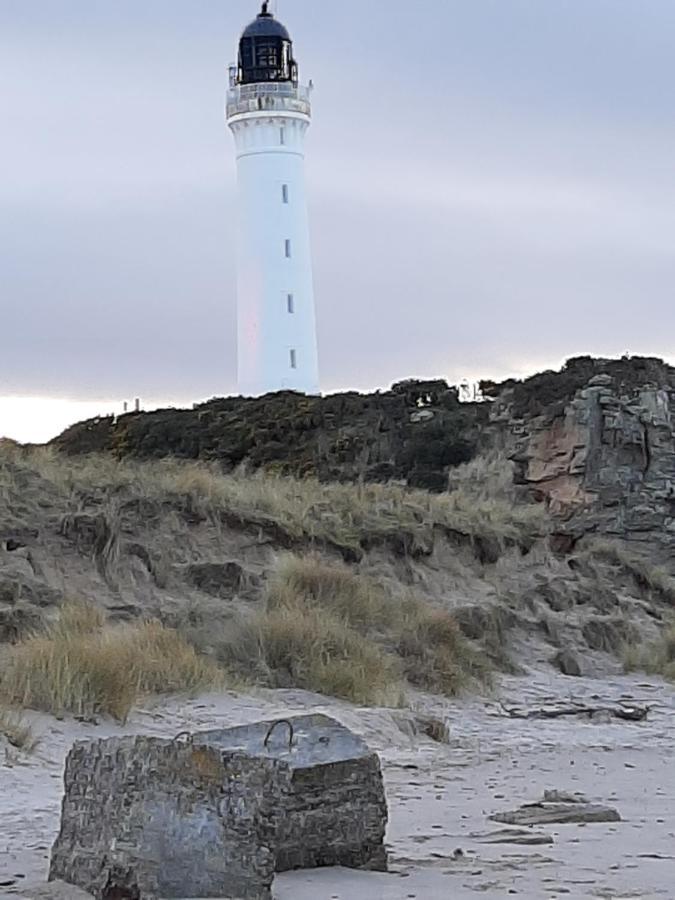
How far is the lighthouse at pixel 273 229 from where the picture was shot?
3641 centimetres

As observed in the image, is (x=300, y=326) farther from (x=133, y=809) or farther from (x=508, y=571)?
(x=133, y=809)

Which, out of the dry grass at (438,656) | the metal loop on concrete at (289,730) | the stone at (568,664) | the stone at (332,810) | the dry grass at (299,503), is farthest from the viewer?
the dry grass at (299,503)

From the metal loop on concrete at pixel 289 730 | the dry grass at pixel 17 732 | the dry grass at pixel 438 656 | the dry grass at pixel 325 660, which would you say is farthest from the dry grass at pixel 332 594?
the metal loop on concrete at pixel 289 730

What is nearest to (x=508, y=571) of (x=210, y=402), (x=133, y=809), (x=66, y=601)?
(x=66, y=601)

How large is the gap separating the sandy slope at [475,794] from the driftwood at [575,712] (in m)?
0.15

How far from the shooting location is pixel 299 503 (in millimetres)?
18562

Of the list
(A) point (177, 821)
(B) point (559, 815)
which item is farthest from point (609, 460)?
(A) point (177, 821)

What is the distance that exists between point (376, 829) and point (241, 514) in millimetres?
11310

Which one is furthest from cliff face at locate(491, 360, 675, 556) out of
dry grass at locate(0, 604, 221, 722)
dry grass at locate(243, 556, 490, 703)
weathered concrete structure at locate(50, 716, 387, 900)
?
weathered concrete structure at locate(50, 716, 387, 900)

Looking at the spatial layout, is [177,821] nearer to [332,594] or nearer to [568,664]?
[332,594]

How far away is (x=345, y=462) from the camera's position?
2662 centimetres

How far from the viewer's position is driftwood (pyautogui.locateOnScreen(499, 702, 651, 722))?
13.1m

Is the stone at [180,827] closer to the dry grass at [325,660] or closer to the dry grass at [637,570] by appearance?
the dry grass at [325,660]

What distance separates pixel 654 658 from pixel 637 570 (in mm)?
3830
